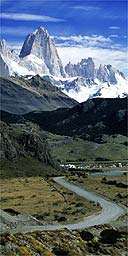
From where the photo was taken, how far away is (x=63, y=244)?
48.9 metres

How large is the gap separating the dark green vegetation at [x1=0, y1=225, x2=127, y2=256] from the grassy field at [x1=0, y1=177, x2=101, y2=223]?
28.4 m

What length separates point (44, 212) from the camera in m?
101

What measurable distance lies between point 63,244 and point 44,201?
7617 centimetres

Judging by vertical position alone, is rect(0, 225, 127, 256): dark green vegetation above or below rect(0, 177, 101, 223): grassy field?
above

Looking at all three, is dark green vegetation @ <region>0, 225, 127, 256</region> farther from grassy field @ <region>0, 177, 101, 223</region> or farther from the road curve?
grassy field @ <region>0, 177, 101, 223</region>

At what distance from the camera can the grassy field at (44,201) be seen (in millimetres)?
96219

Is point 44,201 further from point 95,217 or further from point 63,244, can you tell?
point 63,244

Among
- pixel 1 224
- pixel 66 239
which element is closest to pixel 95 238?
pixel 66 239

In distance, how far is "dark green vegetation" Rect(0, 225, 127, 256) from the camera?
41.6 meters

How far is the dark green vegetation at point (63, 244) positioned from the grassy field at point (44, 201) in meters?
28.4

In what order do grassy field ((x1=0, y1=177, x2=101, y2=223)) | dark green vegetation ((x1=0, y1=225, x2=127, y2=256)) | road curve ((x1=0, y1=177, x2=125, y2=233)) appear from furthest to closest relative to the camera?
grassy field ((x1=0, y1=177, x2=101, y2=223))
road curve ((x1=0, y1=177, x2=125, y2=233))
dark green vegetation ((x1=0, y1=225, x2=127, y2=256))

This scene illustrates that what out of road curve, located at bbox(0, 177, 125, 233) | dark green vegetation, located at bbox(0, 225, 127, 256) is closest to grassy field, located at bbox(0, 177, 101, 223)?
road curve, located at bbox(0, 177, 125, 233)

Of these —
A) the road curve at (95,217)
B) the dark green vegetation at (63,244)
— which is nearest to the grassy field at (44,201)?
the road curve at (95,217)

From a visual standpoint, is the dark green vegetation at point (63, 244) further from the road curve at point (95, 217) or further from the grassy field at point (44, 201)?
the grassy field at point (44, 201)
